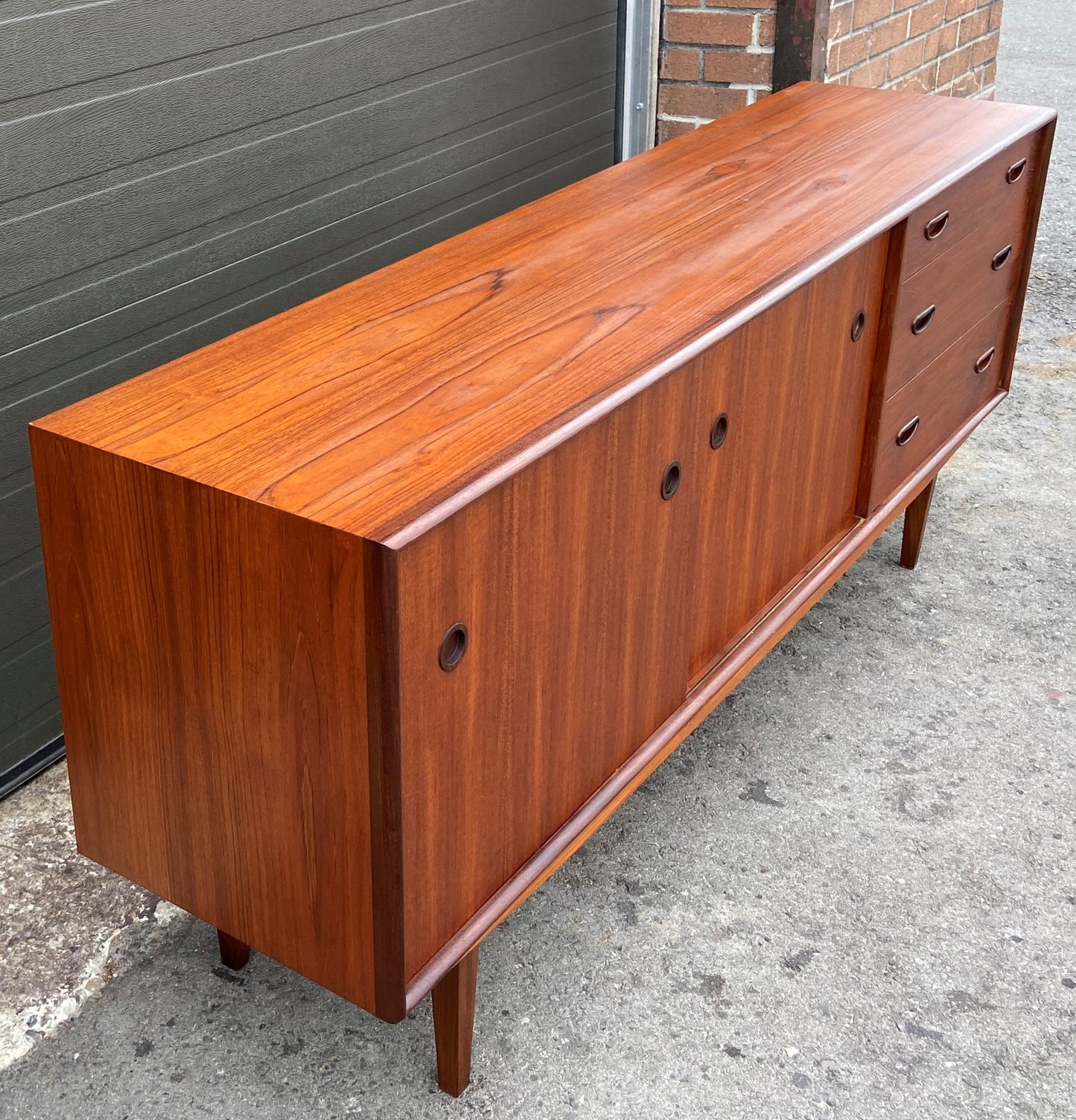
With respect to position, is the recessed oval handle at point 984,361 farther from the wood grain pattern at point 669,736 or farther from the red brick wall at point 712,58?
the red brick wall at point 712,58

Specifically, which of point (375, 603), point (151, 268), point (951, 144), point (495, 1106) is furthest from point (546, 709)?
point (951, 144)

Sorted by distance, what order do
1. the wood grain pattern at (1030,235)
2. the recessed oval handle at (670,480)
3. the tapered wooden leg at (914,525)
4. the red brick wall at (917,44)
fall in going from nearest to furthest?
the recessed oval handle at (670,480) < the wood grain pattern at (1030,235) < the tapered wooden leg at (914,525) < the red brick wall at (917,44)

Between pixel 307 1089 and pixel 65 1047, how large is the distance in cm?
35

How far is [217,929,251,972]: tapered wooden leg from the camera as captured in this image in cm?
194

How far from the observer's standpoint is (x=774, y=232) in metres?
2.06

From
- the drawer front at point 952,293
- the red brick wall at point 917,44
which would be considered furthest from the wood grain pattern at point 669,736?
the red brick wall at point 917,44

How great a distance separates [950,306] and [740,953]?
4.12ft

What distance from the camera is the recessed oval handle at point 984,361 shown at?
9.15 feet

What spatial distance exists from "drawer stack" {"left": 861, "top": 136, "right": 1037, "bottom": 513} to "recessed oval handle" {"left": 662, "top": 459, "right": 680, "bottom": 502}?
0.71 meters

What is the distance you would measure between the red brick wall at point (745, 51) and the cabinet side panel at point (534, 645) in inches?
70.6

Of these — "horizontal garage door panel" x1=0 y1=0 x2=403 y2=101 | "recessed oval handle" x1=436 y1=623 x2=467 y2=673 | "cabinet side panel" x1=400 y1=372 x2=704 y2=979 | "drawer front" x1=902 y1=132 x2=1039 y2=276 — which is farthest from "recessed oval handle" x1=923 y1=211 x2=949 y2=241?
"recessed oval handle" x1=436 y1=623 x2=467 y2=673

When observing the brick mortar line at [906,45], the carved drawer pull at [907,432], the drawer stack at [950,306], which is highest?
the brick mortar line at [906,45]

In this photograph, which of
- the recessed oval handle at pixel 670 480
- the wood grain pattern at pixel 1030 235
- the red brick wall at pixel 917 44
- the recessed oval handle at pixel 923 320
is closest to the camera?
the recessed oval handle at pixel 670 480

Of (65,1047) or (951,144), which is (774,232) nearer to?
(951,144)
